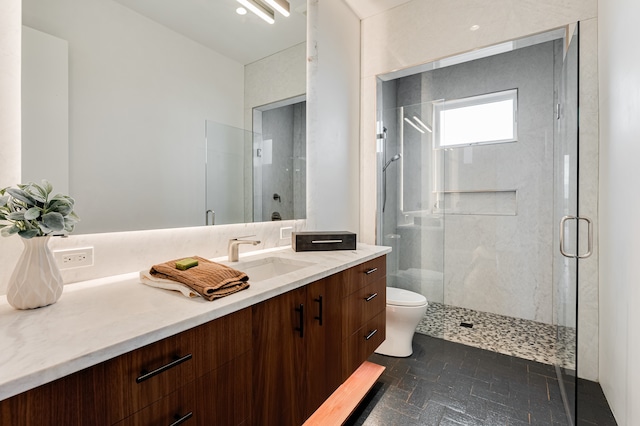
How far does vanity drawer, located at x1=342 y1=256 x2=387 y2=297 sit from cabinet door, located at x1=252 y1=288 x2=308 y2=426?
1.19 ft

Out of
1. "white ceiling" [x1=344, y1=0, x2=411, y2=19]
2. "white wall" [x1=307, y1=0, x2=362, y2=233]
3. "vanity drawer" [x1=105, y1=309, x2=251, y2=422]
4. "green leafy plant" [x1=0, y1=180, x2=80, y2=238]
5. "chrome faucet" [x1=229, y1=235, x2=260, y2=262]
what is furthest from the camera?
"white ceiling" [x1=344, y1=0, x2=411, y2=19]

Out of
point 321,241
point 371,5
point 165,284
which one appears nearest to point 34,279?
point 165,284

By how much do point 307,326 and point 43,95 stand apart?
128 cm

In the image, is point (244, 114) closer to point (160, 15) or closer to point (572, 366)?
point (160, 15)

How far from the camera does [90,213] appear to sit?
1.16 m

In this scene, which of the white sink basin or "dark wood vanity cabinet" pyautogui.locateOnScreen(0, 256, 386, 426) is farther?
the white sink basin

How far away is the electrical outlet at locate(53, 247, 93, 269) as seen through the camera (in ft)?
3.51

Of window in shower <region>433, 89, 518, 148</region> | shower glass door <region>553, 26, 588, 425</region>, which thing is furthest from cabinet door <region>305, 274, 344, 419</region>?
window in shower <region>433, 89, 518, 148</region>

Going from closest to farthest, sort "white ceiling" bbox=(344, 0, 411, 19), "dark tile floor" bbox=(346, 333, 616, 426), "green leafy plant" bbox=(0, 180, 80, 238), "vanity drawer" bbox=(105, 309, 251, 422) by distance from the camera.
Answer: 1. "vanity drawer" bbox=(105, 309, 251, 422)
2. "green leafy plant" bbox=(0, 180, 80, 238)
3. "dark tile floor" bbox=(346, 333, 616, 426)
4. "white ceiling" bbox=(344, 0, 411, 19)

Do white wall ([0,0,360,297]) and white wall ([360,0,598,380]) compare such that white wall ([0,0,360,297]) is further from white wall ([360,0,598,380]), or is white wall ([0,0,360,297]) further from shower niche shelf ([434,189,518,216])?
shower niche shelf ([434,189,518,216])

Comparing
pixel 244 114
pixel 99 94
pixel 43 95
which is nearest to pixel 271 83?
pixel 244 114

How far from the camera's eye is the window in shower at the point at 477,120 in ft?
9.97

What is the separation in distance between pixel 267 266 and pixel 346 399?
36.5 inches

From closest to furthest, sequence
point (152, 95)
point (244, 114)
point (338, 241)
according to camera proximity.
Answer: point (152, 95) < point (244, 114) < point (338, 241)
